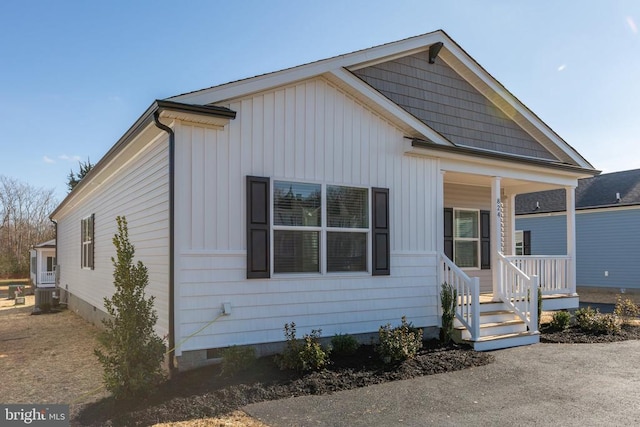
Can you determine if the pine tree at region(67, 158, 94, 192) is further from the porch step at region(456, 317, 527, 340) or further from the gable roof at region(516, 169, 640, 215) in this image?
the porch step at region(456, 317, 527, 340)

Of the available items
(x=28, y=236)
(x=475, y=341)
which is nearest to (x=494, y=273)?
(x=475, y=341)

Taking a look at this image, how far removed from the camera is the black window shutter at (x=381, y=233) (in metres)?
7.63

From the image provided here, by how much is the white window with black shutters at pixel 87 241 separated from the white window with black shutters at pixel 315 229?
278 inches

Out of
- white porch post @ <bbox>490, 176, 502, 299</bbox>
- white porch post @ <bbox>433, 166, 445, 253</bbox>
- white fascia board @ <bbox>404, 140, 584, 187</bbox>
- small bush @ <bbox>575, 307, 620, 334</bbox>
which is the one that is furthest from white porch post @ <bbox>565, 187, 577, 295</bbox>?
white porch post @ <bbox>433, 166, 445, 253</bbox>

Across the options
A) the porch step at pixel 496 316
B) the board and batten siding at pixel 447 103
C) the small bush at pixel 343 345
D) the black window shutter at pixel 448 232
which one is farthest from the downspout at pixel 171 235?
the black window shutter at pixel 448 232

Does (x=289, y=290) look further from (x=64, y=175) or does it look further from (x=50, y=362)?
(x=64, y=175)

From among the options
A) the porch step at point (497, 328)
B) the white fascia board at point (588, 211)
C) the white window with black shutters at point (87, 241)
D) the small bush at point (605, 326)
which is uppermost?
the white fascia board at point (588, 211)

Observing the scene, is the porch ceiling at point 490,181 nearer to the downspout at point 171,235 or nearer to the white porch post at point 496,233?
the white porch post at point 496,233

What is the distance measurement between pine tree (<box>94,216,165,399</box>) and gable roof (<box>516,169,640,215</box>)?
18.6 metres

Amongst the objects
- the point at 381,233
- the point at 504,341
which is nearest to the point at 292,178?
the point at 381,233

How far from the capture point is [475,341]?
7.83 meters

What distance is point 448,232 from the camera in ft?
35.9

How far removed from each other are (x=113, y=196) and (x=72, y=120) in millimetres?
10526

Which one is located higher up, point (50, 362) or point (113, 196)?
point (113, 196)
